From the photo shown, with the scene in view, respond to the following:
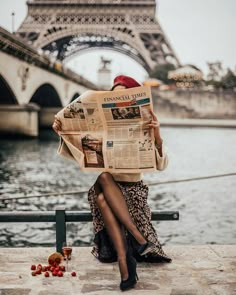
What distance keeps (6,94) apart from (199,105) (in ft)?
122

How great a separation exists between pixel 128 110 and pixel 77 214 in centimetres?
114

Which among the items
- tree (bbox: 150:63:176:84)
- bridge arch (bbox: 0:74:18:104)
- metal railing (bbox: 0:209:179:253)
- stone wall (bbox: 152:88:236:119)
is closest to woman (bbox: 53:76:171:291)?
metal railing (bbox: 0:209:179:253)

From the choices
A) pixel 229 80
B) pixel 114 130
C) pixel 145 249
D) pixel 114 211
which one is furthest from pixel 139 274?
pixel 229 80

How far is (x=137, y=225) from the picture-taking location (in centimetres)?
401

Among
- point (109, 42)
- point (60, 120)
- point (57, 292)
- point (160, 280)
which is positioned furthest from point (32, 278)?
point (109, 42)

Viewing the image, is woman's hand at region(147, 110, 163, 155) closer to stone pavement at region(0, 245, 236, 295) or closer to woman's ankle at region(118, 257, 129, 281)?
woman's ankle at region(118, 257, 129, 281)

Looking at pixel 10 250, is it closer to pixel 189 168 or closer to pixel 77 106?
pixel 77 106

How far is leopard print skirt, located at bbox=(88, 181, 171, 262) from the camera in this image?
3984 millimetres

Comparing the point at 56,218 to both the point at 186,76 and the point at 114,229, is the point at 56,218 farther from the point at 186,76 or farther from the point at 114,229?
the point at 186,76

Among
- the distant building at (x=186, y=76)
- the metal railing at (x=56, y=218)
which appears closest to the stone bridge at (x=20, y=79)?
the metal railing at (x=56, y=218)

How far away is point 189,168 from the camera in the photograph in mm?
16516

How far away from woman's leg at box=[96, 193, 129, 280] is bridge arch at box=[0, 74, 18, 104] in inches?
852

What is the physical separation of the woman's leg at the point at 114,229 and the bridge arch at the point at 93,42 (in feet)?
163

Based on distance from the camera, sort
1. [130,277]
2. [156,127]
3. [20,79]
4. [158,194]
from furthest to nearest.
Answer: [20,79] < [158,194] < [156,127] < [130,277]
